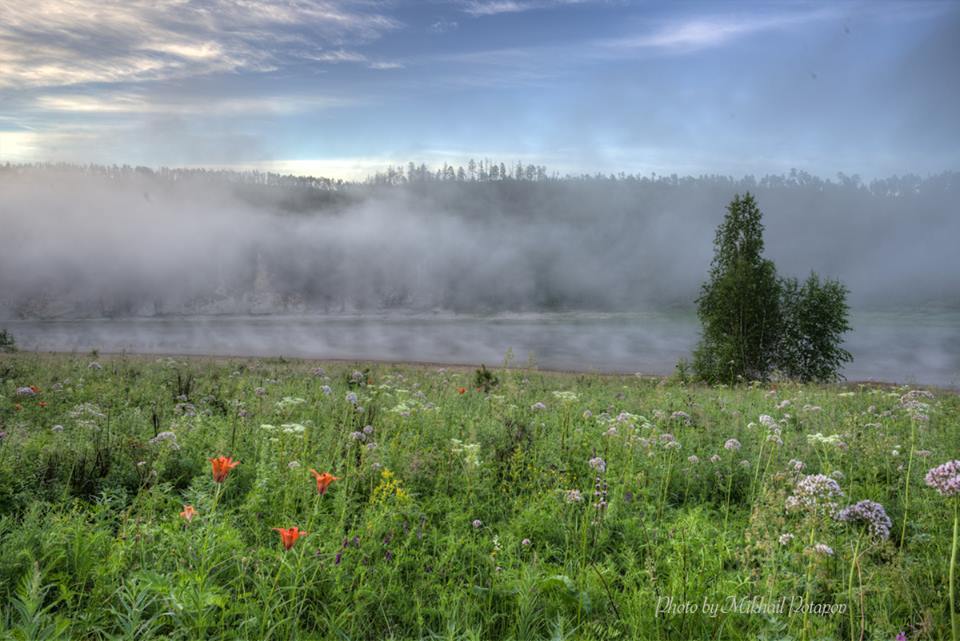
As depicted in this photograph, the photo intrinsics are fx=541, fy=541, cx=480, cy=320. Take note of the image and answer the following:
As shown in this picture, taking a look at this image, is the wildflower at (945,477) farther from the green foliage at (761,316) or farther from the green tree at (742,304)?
the green foliage at (761,316)

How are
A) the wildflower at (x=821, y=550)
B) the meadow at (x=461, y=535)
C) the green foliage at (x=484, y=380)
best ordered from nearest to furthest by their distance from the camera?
the wildflower at (x=821, y=550) → the meadow at (x=461, y=535) → the green foliage at (x=484, y=380)

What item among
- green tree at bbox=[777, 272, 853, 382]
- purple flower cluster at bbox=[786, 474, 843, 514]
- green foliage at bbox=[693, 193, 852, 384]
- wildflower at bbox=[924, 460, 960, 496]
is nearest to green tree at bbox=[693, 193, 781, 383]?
green foliage at bbox=[693, 193, 852, 384]

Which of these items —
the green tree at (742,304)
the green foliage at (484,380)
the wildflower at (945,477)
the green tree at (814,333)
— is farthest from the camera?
the green tree at (814,333)

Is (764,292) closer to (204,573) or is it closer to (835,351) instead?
(835,351)

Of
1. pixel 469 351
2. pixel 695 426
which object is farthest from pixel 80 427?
pixel 469 351

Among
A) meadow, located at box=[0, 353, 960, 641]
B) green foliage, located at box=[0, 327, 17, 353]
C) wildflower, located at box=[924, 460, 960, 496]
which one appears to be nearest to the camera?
wildflower, located at box=[924, 460, 960, 496]

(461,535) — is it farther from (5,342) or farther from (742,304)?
(5,342)

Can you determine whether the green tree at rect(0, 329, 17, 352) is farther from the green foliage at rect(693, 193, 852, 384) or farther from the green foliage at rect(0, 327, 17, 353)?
the green foliage at rect(693, 193, 852, 384)

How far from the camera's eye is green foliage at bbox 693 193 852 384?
3834 cm

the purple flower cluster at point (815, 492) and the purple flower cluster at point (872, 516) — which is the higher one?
the purple flower cluster at point (815, 492)

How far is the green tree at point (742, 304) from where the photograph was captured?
37812mm

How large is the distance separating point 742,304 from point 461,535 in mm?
38470

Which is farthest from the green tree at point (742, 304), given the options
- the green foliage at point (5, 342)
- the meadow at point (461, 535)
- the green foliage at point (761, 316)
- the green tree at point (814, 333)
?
the green foliage at point (5, 342)

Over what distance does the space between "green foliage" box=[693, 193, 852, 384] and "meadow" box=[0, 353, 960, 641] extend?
103 feet
